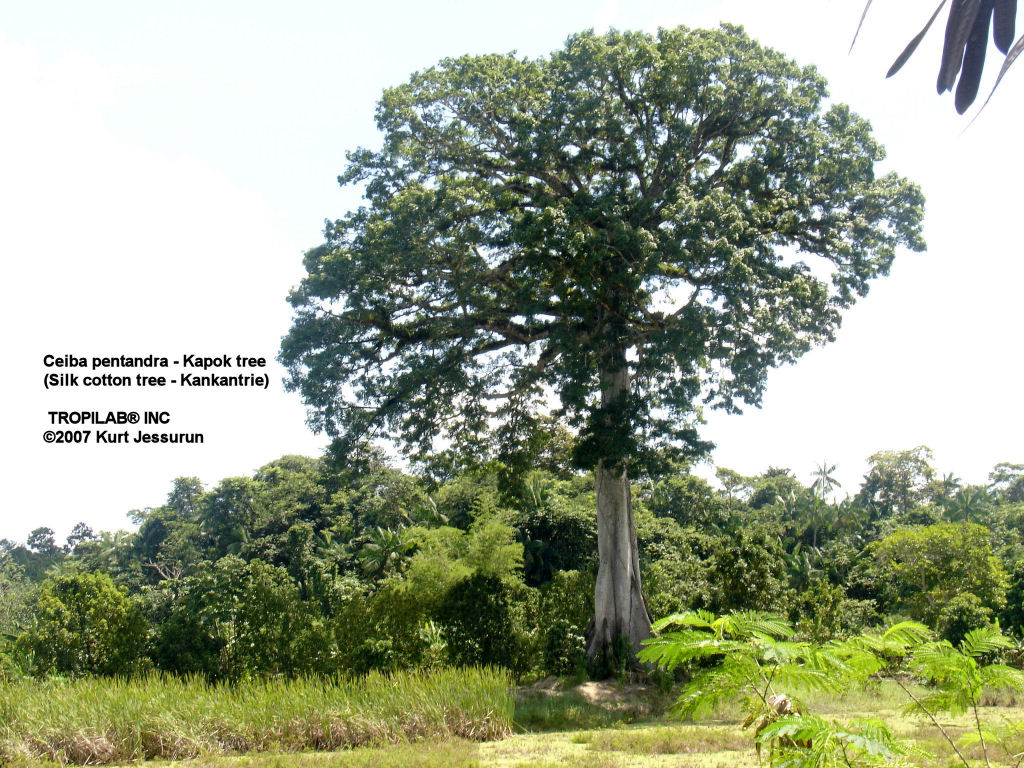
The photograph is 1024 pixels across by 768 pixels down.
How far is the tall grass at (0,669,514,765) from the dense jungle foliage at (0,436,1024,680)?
3.95 metres

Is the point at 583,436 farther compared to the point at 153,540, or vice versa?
the point at 153,540

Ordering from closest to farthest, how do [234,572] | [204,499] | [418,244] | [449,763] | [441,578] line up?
[449,763]
[418,244]
[234,572]
[441,578]
[204,499]

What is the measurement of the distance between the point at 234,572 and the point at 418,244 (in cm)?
936

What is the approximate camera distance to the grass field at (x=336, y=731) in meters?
9.30

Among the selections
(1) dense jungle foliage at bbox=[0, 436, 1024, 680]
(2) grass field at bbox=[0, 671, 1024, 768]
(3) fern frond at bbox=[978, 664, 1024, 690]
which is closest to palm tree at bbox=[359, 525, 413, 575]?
(1) dense jungle foliage at bbox=[0, 436, 1024, 680]

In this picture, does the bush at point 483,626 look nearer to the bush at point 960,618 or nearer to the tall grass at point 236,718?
the tall grass at point 236,718

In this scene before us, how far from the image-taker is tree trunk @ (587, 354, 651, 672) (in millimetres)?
17406

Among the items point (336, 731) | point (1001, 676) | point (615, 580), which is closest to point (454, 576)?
point (615, 580)

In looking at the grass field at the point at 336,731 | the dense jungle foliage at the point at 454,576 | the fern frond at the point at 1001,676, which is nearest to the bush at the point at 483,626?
the dense jungle foliage at the point at 454,576

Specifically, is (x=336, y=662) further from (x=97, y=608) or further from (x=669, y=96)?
(x=669, y=96)

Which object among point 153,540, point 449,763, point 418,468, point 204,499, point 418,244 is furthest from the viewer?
point 153,540

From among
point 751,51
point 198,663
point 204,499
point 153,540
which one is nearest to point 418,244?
point 751,51

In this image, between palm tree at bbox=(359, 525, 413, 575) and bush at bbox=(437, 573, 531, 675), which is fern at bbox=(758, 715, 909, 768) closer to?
bush at bbox=(437, 573, 531, 675)

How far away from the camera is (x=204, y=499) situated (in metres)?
44.6
